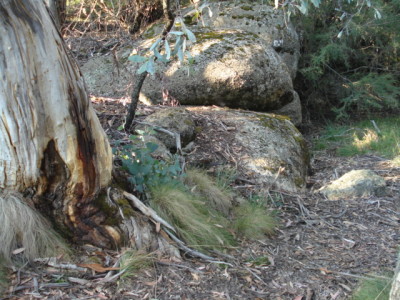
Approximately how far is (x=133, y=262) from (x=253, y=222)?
1.42m

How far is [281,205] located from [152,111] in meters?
2.14

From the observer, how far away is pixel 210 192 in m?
4.38

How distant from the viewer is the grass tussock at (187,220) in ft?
11.9

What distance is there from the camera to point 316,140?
8484 mm

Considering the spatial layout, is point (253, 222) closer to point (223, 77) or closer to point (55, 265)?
point (55, 265)

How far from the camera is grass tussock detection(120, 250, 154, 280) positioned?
3021mm

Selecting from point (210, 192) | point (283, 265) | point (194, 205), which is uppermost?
point (194, 205)

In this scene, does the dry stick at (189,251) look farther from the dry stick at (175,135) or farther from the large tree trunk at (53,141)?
the dry stick at (175,135)

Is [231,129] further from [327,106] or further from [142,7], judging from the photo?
[327,106]

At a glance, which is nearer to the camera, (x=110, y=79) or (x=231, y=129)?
(x=231, y=129)

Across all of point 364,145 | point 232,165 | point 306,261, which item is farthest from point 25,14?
Answer: point 364,145

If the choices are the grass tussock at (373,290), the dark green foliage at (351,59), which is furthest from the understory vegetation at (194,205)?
the dark green foliage at (351,59)

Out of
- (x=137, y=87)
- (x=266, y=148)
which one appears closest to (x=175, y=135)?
(x=137, y=87)

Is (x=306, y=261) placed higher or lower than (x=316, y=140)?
higher
